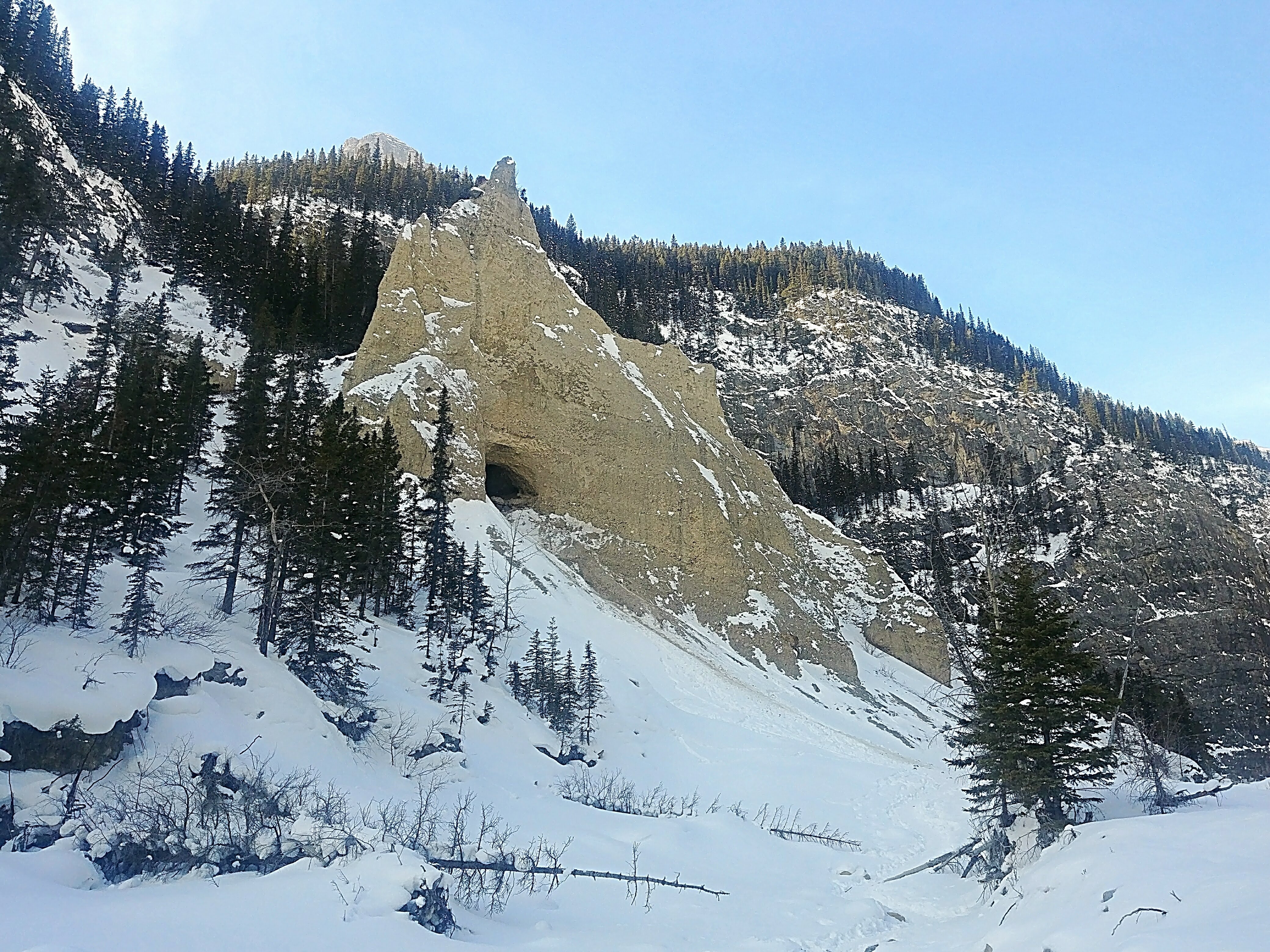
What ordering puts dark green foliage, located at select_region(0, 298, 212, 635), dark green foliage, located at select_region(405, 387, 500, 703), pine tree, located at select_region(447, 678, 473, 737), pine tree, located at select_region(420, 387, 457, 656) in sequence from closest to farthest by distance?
dark green foliage, located at select_region(0, 298, 212, 635) → pine tree, located at select_region(447, 678, 473, 737) → dark green foliage, located at select_region(405, 387, 500, 703) → pine tree, located at select_region(420, 387, 457, 656)

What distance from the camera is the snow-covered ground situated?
6.21 meters

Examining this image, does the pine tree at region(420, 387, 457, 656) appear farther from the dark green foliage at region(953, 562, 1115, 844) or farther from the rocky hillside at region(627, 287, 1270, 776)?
the rocky hillside at region(627, 287, 1270, 776)

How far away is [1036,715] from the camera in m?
13.9

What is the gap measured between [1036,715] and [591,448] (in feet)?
109

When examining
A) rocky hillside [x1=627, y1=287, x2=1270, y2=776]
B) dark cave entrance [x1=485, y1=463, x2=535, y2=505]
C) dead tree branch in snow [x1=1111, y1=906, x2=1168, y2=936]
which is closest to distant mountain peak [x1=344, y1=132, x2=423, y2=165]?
rocky hillside [x1=627, y1=287, x2=1270, y2=776]

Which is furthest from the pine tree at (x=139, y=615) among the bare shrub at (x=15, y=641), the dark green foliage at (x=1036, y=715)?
the dark green foliage at (x=1036, y=715)

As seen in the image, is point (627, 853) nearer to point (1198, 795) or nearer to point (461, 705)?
point (461, 705)

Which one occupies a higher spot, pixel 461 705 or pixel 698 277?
pixel 698 277

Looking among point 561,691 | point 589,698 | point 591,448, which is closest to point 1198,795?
point 589,698

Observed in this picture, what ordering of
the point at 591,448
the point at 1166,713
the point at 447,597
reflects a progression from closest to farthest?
the point at 447,597 → the point at 1166,713 → the point at 591,448

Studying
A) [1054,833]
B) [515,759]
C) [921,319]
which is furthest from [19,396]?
[921,319]

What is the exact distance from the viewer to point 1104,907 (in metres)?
7.38

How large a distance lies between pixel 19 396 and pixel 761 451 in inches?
2873

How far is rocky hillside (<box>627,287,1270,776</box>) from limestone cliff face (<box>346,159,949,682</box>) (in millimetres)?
16303
